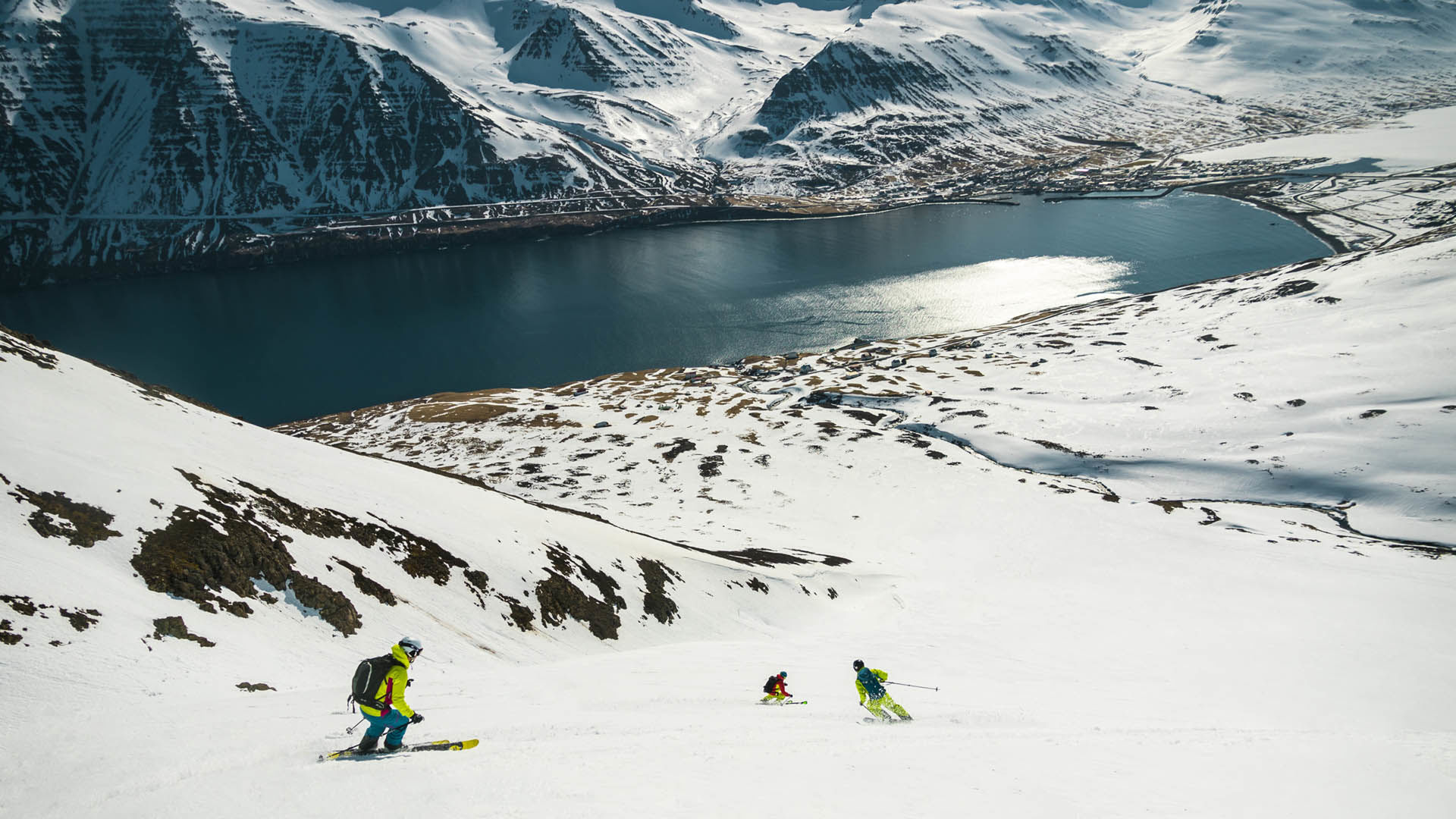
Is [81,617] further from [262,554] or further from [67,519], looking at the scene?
[262,554]

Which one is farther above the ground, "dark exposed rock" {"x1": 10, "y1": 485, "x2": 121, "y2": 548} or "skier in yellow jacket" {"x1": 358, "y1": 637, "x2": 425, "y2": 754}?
"dark exposed rock" {"x1": 10, "y1": 485, "x2": 121, "y2": 548}

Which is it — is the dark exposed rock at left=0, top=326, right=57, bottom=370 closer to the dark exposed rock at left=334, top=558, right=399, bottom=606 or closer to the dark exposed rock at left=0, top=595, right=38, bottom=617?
the dark exposed rock at left=334, top=558, right=399, bottom=606

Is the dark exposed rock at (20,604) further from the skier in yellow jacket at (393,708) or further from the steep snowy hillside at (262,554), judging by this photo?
the skier in yellow jacket at (393,708)

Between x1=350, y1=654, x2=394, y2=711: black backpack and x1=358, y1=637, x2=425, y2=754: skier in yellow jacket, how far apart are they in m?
0.04

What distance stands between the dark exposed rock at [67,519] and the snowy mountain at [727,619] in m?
0.16

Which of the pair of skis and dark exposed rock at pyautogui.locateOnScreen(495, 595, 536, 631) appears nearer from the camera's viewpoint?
the pair of skis

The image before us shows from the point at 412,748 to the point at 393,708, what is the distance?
1214mm

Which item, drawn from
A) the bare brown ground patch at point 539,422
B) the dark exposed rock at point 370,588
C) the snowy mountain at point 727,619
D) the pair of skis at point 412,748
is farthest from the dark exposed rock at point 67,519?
the bare brown ground patch at point 539,422

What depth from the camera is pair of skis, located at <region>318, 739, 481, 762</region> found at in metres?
14.6

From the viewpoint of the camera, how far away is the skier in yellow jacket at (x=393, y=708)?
1460cm

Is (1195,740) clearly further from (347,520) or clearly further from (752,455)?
(752,455)

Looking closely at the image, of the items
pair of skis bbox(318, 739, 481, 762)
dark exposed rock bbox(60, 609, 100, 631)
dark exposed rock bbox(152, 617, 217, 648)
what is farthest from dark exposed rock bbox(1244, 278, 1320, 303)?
dark exposed rock bbox(60, 609, 100, 631)

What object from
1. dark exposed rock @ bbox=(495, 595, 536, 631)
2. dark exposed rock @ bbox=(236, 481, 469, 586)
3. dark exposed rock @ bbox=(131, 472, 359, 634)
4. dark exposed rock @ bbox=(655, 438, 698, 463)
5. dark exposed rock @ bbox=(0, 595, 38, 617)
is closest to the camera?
dark exposed rock @ bbox=(0, 595, 38, 617)

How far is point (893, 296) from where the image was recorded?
199 m
